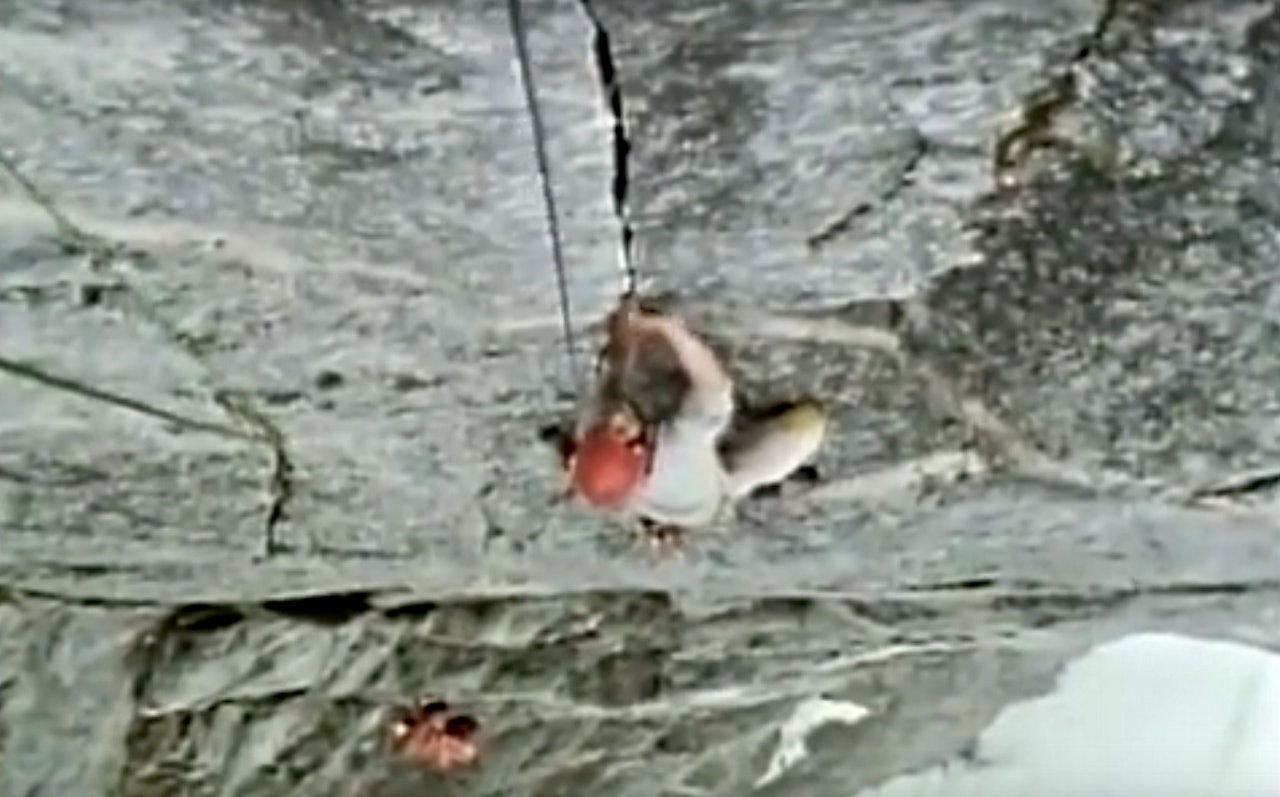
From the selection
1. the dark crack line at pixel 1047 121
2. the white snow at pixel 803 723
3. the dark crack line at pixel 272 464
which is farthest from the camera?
the white snow at pixel 803 723

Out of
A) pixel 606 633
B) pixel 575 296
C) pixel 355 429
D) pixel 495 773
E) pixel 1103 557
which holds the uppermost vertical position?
pixel 575 296

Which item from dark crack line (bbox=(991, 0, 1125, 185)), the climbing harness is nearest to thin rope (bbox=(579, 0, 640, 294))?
the climbing harness

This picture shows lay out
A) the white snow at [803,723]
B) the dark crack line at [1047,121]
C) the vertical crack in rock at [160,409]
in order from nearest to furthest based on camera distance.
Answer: the dark crack line at [1047,121]
the vertical crack in rock at [160,409]
the white snow at [803,723]

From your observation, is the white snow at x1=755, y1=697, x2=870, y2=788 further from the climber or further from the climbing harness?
the climbing harness

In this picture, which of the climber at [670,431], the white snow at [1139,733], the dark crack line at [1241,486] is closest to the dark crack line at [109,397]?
the climber at [670,431]

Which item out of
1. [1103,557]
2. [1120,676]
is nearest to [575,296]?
[1103,557]

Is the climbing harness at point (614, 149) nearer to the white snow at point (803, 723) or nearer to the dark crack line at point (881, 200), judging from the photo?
the dark crack line at point (881, 200)

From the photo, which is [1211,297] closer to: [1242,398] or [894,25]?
[1242,398]
